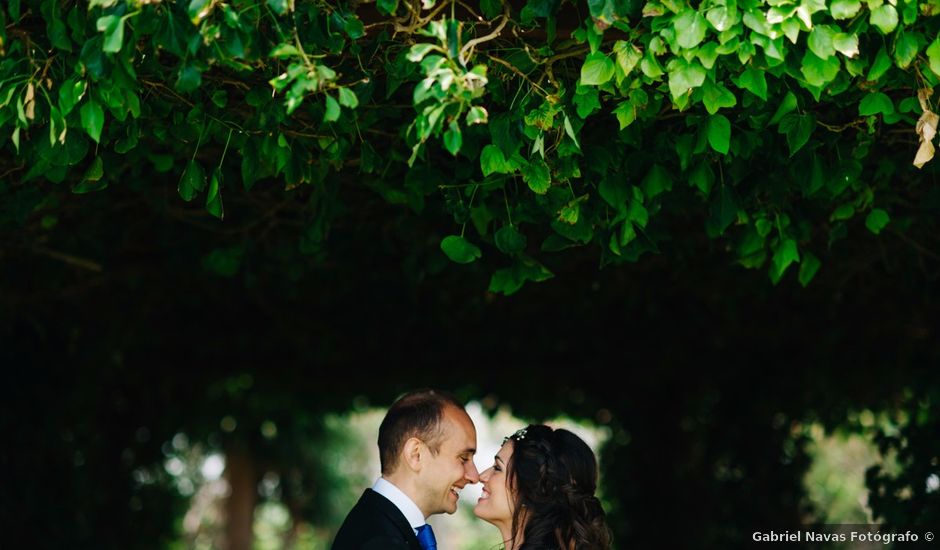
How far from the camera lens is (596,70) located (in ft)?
9.29

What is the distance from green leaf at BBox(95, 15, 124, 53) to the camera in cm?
→ 242

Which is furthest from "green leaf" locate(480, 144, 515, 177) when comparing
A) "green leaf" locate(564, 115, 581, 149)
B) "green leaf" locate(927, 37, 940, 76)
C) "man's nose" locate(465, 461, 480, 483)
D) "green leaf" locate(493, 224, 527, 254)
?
"man's nose" locate(465, 461, 480, 483)

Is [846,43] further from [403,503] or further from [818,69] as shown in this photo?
[403,503]

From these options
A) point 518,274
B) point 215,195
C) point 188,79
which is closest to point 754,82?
point 518,274

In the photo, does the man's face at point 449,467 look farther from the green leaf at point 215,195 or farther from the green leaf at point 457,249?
the green leaf at point 215,195

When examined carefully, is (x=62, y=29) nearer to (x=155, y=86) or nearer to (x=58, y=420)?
(x=155, y=86)

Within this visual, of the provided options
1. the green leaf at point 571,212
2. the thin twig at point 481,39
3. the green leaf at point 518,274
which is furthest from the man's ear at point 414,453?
the thin twig at point 481,39

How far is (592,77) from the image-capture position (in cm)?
283

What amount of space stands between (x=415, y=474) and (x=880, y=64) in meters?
2.05

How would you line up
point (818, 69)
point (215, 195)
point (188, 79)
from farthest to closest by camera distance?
point (215, 195) < point (818, 69) < point (188, 79)

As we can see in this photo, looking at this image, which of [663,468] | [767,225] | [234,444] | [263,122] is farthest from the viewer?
[234,444]

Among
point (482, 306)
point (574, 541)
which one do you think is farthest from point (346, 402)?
point (574, 541)

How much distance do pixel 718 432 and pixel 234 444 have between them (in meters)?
7.87

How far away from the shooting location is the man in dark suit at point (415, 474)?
11.9 ft
